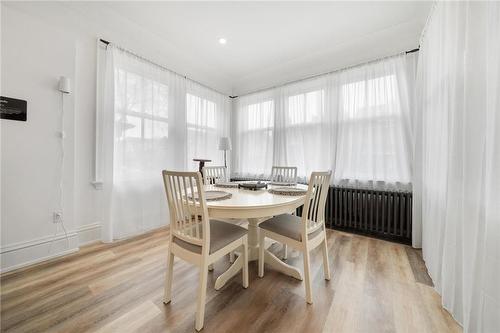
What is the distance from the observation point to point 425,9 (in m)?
2.25

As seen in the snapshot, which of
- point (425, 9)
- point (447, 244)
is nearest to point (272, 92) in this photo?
point (425, 9)

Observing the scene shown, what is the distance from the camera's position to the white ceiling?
2260 mm

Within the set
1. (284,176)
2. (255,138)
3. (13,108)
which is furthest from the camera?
(255,138)

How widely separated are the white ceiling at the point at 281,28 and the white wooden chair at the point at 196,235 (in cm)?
218

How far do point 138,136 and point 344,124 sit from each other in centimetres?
303

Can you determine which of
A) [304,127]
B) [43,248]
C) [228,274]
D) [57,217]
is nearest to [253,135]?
[304,127]

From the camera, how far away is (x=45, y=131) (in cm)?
203

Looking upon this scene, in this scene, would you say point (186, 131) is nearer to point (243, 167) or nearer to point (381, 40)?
point (243, 167)

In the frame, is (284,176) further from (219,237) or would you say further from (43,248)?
(43,248)

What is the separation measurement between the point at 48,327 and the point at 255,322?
50.4 inches

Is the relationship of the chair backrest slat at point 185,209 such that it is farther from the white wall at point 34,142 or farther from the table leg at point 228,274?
the white wall at point 34,142

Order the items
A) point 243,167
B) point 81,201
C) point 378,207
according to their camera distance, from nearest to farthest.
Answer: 1. point 81,201
2. point 378,207
3. point 243,167

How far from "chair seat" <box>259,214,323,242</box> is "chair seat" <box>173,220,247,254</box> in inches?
10.4

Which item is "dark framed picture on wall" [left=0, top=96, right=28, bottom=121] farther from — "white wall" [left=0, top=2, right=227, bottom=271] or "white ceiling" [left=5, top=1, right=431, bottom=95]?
"white ceiling" [left=5, top=1, right=431, bottom=95]
